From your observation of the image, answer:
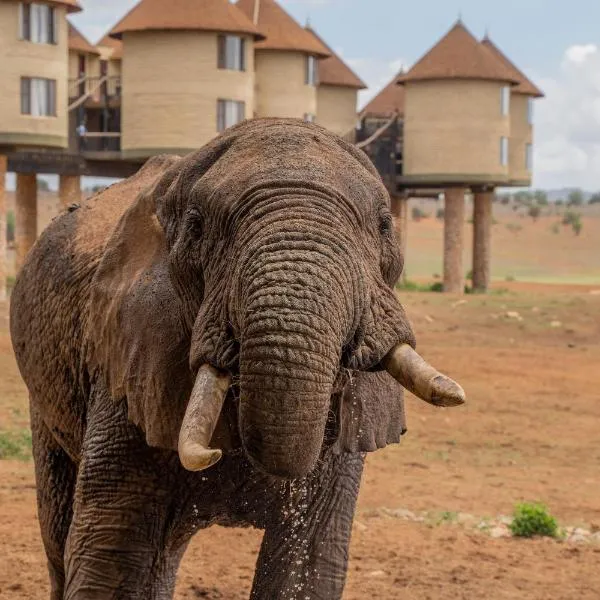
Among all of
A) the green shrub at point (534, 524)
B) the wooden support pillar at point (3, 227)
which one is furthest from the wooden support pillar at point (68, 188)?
the green shrub at point (534, 524)

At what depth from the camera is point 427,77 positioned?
3269 cm

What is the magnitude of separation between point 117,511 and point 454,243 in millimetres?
29380

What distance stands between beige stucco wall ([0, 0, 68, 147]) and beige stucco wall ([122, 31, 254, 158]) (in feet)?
5.42

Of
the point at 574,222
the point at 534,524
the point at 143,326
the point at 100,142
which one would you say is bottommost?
the point at 534,524

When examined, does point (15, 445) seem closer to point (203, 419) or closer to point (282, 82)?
point (203, 419)

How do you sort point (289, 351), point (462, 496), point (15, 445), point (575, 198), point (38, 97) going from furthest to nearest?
point (575, 198), point (38, 97), point (15, 445), point (462, 496), point (289, 351)

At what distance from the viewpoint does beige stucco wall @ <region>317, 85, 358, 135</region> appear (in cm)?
3625

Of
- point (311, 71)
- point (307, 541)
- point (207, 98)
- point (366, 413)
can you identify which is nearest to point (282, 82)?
point (311, 71)

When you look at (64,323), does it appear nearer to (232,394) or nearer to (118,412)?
(118,412)

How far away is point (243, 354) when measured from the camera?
329cm

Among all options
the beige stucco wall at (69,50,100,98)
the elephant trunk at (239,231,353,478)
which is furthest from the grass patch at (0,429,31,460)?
the beige stucco wall at (69,50,100,98)

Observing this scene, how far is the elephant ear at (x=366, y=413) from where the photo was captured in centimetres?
394

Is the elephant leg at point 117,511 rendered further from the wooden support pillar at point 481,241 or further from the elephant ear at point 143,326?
the wooden support pillar at point 481,241

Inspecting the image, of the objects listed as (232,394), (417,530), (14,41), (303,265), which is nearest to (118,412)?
(232,394)
